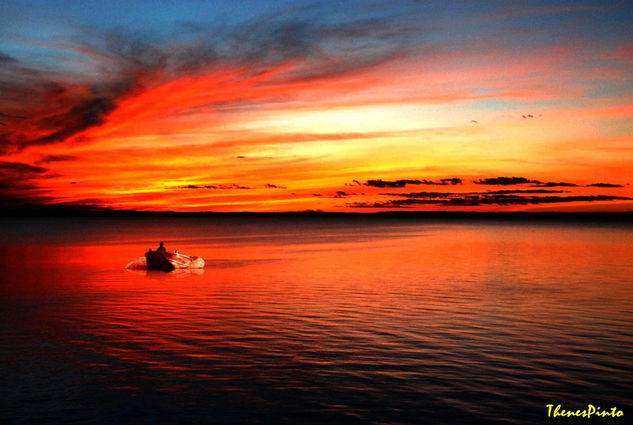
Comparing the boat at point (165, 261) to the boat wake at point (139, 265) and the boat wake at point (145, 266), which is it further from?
the boat wake at point (139, 265)

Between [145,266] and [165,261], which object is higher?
[165,261]

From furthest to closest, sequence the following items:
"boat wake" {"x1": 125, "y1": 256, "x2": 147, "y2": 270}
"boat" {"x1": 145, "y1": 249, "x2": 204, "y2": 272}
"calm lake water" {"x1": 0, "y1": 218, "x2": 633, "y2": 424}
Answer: "boat wake" {"x1": 125, "y1": 256, "x2": 147, "y2": 270} < "boat" {"x1": 145, "y1": 249, "x2": 204, "y2": 272} < "calm lake water" {"x1": 0, "y1": 218, "x2": 633, "y2": 424}

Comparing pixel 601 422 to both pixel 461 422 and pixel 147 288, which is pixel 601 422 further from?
pixel 147 288

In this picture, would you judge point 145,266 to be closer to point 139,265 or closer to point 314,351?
point 139,265

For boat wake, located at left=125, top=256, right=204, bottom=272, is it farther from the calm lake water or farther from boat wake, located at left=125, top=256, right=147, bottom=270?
the calm lake water

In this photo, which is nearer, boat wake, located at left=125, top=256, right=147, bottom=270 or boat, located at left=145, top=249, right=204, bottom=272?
boat, located at left=145, top=249, right=204, bottom=272

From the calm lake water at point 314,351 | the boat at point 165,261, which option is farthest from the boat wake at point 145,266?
the calm lake water at point 314,351

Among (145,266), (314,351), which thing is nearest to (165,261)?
(145,266)

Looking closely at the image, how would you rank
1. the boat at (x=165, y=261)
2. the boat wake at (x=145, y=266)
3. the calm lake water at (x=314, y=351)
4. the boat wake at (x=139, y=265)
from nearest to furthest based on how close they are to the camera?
the calm lake water at (x=314, y=351) → the boat at (x=165, y=261) → the boat wake at (x=145, y=266) → the boat wake at (x=139, y=265)

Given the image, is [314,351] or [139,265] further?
[139,265]

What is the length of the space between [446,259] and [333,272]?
26804 millimetres

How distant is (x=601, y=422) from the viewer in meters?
17.6

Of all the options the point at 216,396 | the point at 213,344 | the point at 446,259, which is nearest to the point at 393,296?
the point at 213,344

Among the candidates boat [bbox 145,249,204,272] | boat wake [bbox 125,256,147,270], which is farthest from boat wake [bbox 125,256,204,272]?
boat [bbox 145,249,204,272]
